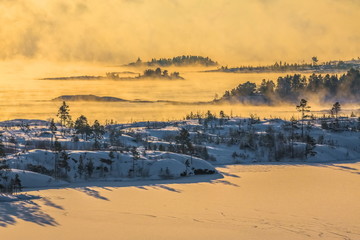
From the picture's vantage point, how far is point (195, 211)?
59188mm

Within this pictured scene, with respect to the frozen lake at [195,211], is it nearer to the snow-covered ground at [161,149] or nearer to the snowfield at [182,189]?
the snowfield at [182,189]

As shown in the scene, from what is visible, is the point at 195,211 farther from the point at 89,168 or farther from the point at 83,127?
the point at 83,127

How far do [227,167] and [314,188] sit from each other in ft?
93.3

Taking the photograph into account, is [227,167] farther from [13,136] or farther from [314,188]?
[13,136]

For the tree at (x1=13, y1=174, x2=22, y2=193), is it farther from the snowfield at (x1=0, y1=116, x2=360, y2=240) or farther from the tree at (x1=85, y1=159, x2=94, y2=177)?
the tree at (x1=85, y1=159, x2=94, y2=177)

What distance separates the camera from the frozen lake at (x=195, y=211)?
4975 cm

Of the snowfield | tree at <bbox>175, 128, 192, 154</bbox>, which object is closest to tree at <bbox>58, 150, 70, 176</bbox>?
the snowfield

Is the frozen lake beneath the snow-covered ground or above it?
beneath

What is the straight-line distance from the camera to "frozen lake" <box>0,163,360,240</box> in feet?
163

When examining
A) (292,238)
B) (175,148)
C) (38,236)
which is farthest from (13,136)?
(292,238)

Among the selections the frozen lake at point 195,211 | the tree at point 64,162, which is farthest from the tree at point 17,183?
the tree at point 64,162

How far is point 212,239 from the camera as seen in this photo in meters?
47.6

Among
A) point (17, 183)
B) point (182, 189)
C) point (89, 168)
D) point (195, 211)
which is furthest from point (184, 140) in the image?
point (195, 211)

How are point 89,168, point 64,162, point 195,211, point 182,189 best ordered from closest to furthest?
1. point 195,211
2. point 182,189
3. point 64,162
4. point 89,168
